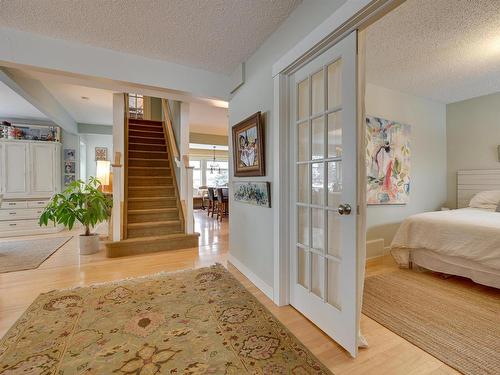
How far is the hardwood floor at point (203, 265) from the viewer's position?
140 cm

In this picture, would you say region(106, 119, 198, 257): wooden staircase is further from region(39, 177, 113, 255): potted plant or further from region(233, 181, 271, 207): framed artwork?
region(233, 181, 271, 207): framed artwork

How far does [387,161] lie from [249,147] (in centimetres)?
213

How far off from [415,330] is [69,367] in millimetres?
2231

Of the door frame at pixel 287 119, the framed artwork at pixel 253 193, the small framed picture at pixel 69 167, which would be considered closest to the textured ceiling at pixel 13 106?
the small framed picture at pixel 69 167

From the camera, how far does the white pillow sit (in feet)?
10.5

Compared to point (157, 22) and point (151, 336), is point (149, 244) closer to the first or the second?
point (151, 336)

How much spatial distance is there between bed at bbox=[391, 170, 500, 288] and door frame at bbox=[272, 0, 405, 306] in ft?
5.73

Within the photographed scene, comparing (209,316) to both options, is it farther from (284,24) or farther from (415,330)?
(284,24)

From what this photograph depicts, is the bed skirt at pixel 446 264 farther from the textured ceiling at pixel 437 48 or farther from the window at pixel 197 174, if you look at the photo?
the window at pixel 197 174

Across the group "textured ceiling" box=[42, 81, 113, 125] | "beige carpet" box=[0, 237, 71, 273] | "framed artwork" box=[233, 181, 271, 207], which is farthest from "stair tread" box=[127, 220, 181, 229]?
"textured ceiling" box=[42, 81, 113, 125]

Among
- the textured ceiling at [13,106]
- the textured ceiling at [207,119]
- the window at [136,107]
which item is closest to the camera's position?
the textured ceiling at [13,106]

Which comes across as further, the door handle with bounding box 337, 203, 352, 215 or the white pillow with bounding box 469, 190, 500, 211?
the white pillow with bounding box 469, 190, 500, 211

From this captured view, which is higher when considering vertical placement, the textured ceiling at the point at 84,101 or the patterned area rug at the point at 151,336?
the textured ceiling at the point at 84,101

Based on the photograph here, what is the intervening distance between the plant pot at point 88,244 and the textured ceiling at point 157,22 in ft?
8.55
